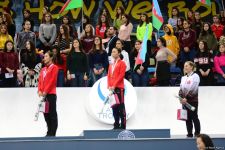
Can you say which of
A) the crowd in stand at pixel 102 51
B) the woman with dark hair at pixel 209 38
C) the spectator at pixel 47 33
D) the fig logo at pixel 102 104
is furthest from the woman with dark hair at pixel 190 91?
the spectator at pixel 47 33

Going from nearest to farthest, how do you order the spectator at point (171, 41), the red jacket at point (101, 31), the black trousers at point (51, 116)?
the black trousers at point (51, 116) < the spectator at point (171, 41) < the red jacket at point (101, 31)

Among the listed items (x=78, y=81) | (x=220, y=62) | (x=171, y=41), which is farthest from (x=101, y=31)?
(x=220, y=62)

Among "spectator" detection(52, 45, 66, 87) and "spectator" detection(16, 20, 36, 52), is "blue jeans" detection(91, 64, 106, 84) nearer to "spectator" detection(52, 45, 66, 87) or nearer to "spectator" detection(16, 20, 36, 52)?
"spectator" detection(52, 45, 66, 87)

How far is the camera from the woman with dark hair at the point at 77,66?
20219 mm

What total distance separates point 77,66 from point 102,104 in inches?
44.6

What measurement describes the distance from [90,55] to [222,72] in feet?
10.2

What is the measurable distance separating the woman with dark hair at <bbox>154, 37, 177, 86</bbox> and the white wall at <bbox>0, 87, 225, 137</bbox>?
14.9 inches

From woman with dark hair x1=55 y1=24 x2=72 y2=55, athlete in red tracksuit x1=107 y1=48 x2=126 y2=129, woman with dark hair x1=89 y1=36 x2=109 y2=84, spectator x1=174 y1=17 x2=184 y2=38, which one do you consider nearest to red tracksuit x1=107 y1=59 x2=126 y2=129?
athlete in red tracksuit x1=107 y1=48 x2=126 y2=129

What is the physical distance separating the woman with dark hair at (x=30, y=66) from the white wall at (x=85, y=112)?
2.06ft

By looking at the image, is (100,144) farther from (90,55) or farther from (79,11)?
(79,11)

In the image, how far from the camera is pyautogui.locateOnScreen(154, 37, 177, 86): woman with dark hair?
810 inches

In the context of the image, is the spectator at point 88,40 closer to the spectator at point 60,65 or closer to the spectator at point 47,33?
the spectator at point 60,65

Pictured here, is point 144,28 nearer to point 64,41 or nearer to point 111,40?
point 111,40

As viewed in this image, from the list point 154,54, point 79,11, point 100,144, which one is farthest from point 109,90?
point 79,11
